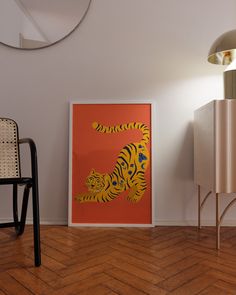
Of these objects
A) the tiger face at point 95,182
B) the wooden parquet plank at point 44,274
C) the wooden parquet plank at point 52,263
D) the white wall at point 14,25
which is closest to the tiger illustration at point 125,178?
the tiger face at point 95,182

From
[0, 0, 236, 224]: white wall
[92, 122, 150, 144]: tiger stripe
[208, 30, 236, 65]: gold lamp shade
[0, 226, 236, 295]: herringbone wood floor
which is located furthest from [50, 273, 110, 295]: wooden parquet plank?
[208, 30, 236, 65]: gold lamp shade

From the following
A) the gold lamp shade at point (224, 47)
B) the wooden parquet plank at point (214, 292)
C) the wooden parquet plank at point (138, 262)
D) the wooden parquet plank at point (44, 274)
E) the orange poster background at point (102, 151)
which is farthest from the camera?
the orange poster background at point (102, 151)

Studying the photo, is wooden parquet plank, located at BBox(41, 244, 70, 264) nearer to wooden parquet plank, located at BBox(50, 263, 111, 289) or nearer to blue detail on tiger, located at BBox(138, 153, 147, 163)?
wooden parquet plank, located at BBox(50, 263, 111, 289)

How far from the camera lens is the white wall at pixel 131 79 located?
74.8 inches

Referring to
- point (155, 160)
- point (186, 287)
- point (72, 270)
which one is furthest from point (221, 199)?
point (72, 270)

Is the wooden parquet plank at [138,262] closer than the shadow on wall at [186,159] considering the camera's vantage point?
Yes

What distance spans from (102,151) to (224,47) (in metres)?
0.89

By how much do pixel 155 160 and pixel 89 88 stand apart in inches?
24.0

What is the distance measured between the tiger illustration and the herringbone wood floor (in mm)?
198

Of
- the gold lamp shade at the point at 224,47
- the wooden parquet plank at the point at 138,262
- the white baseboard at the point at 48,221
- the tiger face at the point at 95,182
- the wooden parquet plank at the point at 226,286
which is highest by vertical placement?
the gold lamp shade at the point at 224,47

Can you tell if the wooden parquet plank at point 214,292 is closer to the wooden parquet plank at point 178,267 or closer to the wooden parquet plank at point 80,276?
the wooden parquet plank at point 178,267

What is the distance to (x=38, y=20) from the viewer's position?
75.0 inches

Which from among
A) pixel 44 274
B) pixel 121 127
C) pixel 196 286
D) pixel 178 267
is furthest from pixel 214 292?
pixel 121 127

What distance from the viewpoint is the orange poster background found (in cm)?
187
